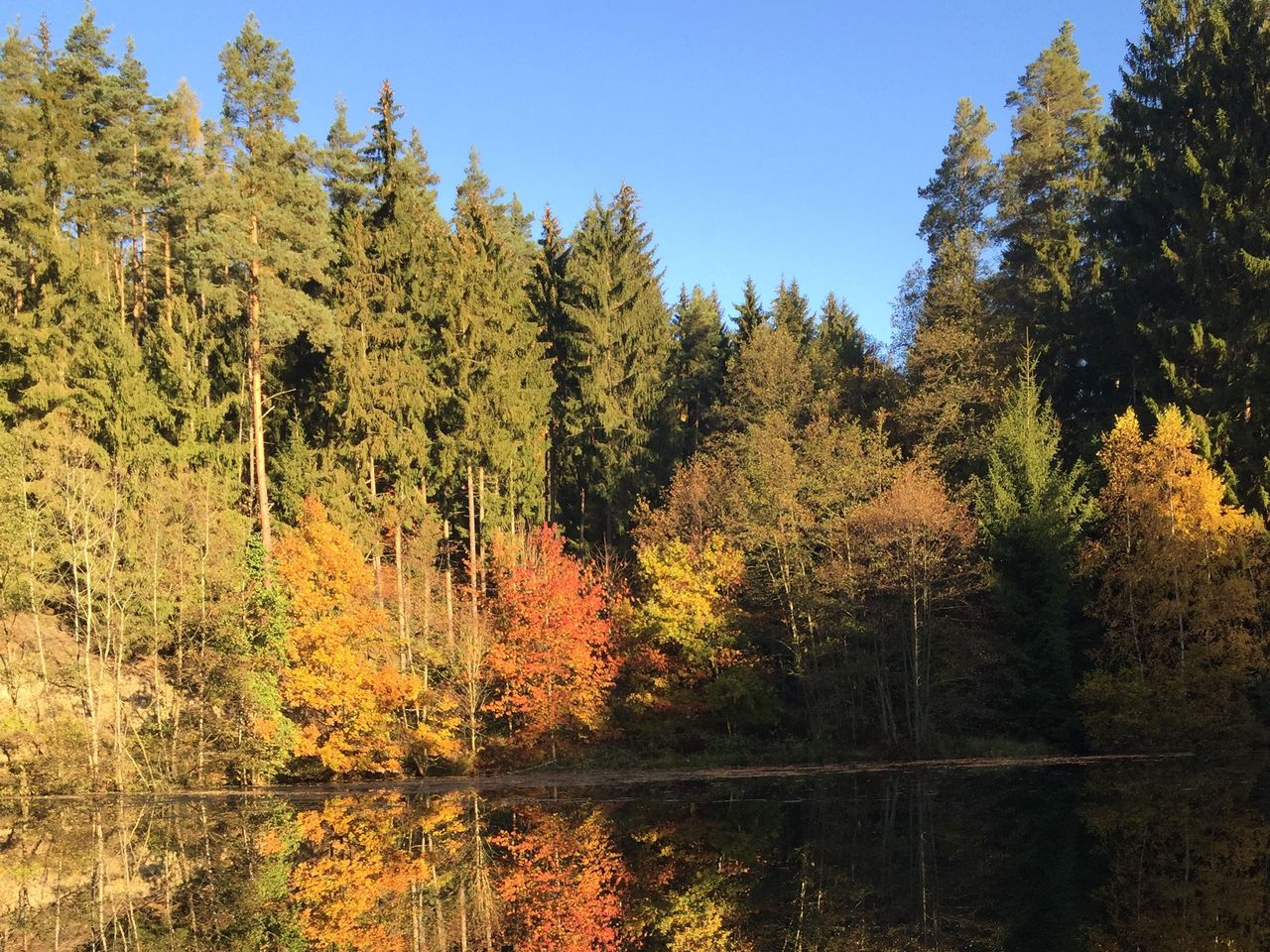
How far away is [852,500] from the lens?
1489 inches

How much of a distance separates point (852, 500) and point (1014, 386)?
32.7ft

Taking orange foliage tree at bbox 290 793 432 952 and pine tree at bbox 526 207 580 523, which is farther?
pine tree at bbox 526 207 580 523

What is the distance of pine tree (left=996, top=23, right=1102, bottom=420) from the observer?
44.2m

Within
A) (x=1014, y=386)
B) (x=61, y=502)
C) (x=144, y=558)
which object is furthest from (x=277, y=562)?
(x=1014, y=386)

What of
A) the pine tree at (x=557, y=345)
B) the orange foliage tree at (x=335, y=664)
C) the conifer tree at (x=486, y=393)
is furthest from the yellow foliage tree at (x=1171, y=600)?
the pine tree at (x=557, y=345)

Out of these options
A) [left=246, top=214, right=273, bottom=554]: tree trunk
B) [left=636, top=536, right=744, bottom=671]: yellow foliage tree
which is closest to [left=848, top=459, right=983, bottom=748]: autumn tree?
[left=636, top=536, right=744, bottom=671]: yellow foliage tree

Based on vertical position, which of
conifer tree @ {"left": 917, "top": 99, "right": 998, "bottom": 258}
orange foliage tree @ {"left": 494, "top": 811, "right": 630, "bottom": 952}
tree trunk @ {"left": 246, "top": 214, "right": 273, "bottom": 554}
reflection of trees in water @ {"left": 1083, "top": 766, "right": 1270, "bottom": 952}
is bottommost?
reflection of trees in water @ {"left": 1083, "top": 766, "right": 1270, "bottom": 952}

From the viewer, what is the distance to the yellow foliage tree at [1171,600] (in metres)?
32.4

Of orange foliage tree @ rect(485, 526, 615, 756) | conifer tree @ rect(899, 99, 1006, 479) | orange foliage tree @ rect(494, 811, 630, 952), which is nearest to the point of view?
orange foliage tree @ rect(494, 811, 630, 952)

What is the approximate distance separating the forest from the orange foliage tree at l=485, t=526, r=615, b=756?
0.48 ft

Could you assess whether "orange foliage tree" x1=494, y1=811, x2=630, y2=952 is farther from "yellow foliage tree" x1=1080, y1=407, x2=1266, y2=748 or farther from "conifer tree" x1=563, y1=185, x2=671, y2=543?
"conifer tree" x1=563, y1=185, x2=671, y2=543

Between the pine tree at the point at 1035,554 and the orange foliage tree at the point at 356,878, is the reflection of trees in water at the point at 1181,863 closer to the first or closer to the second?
the pine tree at the point at 1035,554

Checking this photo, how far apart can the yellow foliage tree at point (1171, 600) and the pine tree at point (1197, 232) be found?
2.46m

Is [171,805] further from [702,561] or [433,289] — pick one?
[433,289]
